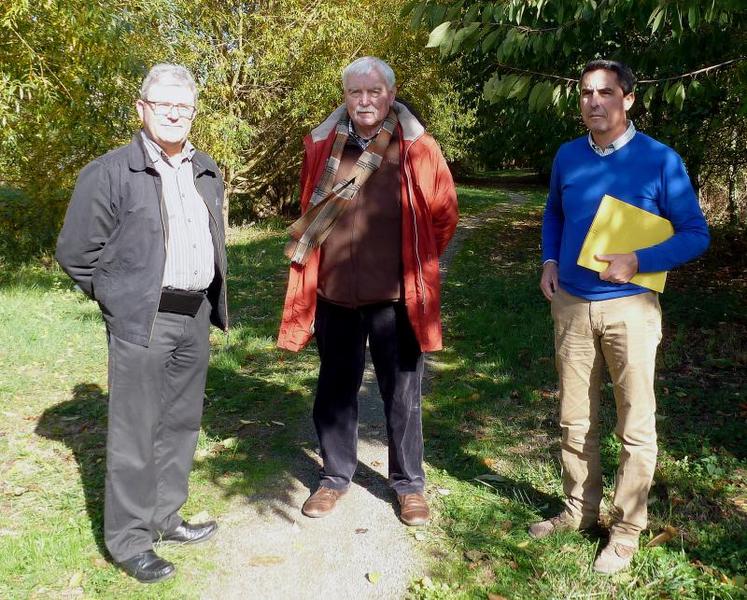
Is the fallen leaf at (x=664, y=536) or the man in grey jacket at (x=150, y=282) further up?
the man in grey jacket at (x=150, y=282)

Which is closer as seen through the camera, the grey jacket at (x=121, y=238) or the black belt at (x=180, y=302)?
the grey jacket at (x=121, y=238)

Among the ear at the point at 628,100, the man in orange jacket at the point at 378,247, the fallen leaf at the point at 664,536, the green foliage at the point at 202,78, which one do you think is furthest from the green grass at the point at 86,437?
the ear at the point at 628,100

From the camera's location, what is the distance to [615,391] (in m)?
3.21

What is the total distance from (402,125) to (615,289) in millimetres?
1300

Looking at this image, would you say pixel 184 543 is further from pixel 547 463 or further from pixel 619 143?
pixel 619 143

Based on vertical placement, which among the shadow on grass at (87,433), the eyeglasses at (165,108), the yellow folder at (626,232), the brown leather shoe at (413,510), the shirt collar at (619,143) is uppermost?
the eyeglasses at (165,108)

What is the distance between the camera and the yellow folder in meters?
3.03

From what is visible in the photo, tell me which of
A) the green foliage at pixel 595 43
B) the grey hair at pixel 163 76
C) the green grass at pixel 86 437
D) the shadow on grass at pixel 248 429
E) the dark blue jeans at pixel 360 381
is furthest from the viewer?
the shadow on grass at pixel 248 429

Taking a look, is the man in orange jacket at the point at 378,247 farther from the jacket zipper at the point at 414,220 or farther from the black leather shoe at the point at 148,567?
the black leather shoe at the point at 148,567

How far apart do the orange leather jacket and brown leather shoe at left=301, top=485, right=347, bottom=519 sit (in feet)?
2.88

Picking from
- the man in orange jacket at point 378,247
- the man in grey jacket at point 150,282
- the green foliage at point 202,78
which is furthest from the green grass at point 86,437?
the green foliage at point 202,78

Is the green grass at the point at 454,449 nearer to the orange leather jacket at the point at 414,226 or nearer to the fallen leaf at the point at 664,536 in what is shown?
the fallen leaf at the point at 664,536

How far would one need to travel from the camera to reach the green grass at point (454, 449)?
334 centimetres

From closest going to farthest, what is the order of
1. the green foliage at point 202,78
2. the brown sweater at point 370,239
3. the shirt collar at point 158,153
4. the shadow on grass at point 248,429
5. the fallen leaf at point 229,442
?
the shirt collar at point 158,153, the brown sweater at point 370,239, the shadow on grass at point 248,429, the fallen leaf at point 229,442, the green foliage at point 202,78
